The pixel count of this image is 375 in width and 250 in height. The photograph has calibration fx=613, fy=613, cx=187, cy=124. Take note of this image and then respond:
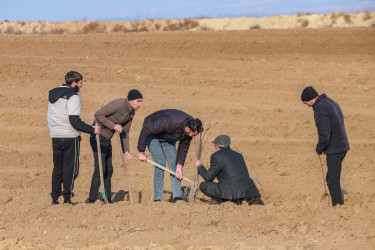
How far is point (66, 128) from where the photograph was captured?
7270mm

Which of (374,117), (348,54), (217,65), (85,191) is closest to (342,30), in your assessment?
(348,54)

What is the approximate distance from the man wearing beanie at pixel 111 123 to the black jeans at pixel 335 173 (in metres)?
2.46

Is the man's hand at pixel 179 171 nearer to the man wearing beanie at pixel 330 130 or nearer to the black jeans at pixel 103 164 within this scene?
the black jeans at pixel 103 164

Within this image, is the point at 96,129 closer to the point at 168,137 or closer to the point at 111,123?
the point at 111,123

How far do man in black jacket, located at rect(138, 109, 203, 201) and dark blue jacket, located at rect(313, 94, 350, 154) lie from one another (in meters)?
1.45

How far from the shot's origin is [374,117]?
1452 cm

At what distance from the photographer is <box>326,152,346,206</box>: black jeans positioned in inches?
297

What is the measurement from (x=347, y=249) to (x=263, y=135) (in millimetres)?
7804

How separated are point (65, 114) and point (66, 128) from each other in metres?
0.17

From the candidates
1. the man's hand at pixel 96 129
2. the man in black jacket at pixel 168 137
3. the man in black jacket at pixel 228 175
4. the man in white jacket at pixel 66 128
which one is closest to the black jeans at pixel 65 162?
the man in white jacket at pixel 66 128

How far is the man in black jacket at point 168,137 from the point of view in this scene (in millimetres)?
7468

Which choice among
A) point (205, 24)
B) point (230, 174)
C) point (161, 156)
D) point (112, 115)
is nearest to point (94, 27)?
point (205, 24)

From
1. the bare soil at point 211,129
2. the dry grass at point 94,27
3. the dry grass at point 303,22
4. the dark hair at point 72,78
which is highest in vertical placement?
the dry grass at point 303,22

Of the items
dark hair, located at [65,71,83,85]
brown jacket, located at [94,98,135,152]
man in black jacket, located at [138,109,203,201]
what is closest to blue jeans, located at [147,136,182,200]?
man in black jacket, located at [138,109,203,201]
